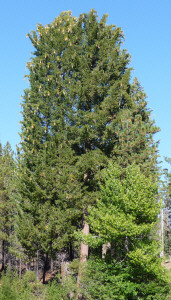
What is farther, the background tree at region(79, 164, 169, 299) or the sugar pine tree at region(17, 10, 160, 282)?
the sugar pine tree at region(17, 10, 160, 282)

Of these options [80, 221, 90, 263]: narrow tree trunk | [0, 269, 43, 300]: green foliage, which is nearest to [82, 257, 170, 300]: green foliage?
[80, 221, 90, 263]: narrow tree trunk

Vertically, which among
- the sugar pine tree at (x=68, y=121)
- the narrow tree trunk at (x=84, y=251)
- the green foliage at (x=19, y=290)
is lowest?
the green foliage at (x=19, y=290)

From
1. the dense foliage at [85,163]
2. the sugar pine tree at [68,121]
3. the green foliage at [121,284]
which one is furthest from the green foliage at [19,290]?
the green foliage at [121,284]

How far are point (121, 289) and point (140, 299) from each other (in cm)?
89

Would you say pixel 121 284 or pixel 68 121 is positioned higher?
pixel 68 121

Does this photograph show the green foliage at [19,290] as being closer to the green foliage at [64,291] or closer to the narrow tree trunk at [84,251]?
the green foliage at [64,291]

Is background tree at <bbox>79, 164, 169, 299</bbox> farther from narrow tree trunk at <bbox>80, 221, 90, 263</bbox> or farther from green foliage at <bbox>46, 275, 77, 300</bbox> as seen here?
narrow tree trunk at <bbox>80, 221, 90, 263</bbox>

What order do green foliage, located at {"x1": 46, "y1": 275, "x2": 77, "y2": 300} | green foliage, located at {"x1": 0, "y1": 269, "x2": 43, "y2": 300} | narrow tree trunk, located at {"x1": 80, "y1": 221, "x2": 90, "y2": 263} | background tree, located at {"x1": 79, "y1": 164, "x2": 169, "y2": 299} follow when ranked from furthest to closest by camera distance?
narrow tree trunk, located at {"x1": 80, "y1": 221, "x2": 90, "y2": 263}, green foliage, located at {"x1": 0, "y1": 269, "x2": 43, "y2": 300}, green foliage, located at {"x1": 46, "y1": 275, "x2": 77, "y2": 300}, background tree, located at {"x1": 79, "y1": 164, "x2": 169, "y2": 299}

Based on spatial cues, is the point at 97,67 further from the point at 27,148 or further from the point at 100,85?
the point at 27,148

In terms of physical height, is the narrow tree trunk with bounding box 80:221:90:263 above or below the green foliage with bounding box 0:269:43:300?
above

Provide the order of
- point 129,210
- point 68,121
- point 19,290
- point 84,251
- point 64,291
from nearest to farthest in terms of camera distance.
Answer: point 129,210, point 64,291, point 19,290, point 84,251, point 68,121

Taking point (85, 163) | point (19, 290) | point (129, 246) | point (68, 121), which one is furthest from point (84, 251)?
point (68, 121)

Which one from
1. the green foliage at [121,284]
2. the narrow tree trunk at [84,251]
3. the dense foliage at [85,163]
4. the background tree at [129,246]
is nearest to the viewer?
the background tree at [129,246]

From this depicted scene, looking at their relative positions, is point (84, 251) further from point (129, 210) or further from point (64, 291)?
point (129, 210)
